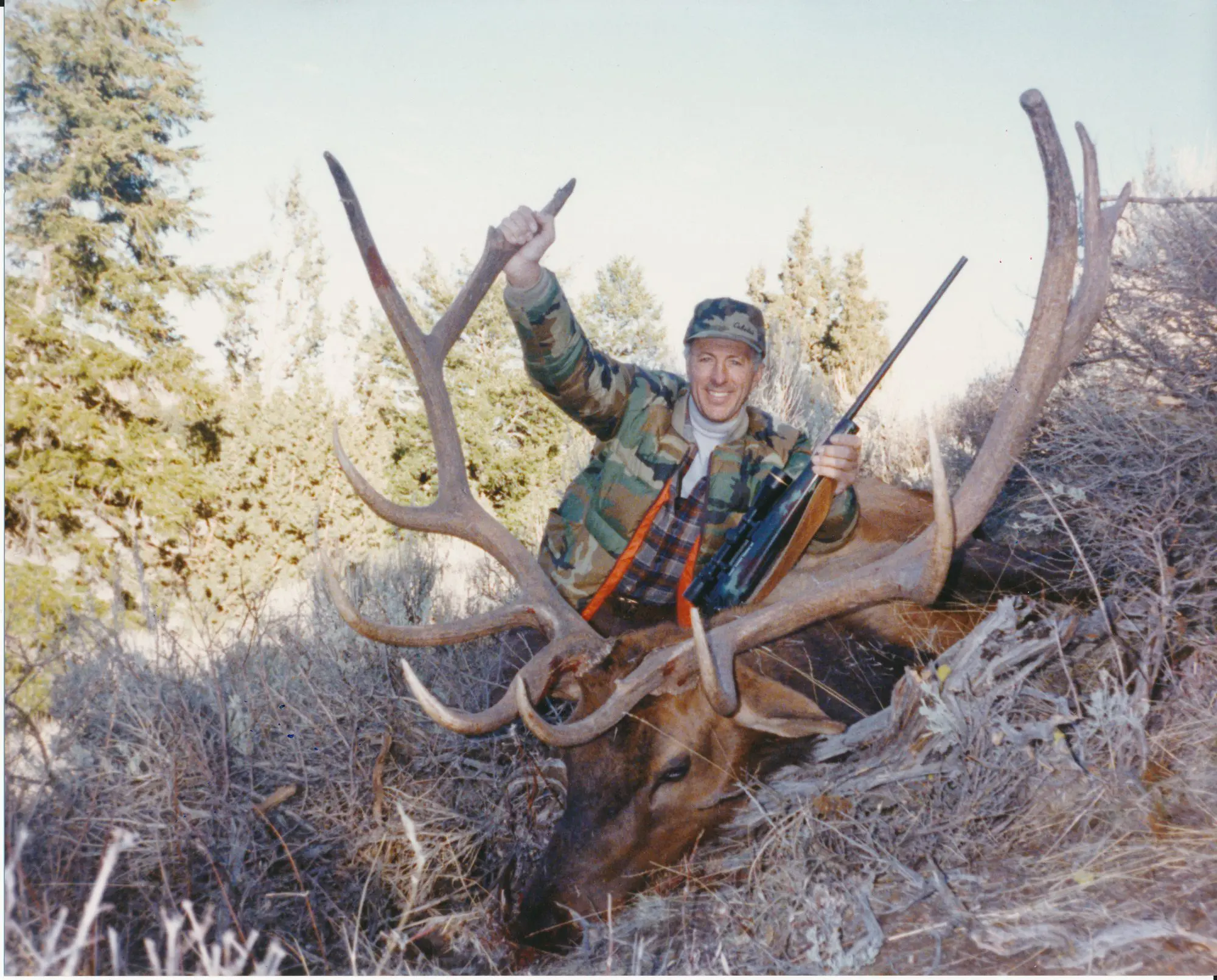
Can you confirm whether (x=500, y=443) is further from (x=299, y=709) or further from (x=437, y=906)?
(x=437, y=906)

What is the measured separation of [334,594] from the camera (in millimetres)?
2812

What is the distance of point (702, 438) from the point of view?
155 inches

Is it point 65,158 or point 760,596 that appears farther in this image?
point 65,158

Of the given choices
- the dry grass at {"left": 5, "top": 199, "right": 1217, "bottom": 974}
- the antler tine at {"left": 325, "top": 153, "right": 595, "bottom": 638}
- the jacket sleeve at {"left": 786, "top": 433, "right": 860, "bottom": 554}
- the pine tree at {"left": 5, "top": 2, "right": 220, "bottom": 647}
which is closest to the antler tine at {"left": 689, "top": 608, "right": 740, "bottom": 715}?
the dry grass at {"left": 5, "top": 199, "right": 1217, "bottom": 974}

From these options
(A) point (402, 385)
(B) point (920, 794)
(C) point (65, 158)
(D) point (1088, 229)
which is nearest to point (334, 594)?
(B) point (920, 794)

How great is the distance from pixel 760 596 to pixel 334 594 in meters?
1.56

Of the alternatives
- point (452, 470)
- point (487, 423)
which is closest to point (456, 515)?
point (452, 470)

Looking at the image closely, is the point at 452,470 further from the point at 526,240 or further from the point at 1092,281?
the point at 1092,281

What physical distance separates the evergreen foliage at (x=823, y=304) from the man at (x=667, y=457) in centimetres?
691

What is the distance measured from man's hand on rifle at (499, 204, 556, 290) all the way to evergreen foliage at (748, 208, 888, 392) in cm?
766

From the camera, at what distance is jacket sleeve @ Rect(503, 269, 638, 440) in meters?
3.37

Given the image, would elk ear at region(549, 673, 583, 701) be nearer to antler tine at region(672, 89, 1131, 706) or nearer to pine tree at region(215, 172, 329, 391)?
antler tine at region(672, 89, 1131, 706)

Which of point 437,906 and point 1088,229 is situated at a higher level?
point 1088,229

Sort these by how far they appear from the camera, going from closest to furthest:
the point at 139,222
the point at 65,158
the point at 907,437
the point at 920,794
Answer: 1. the point at 920,794
2. the point at 65,158
3. the point at 907,437
4. the point at 139,222
